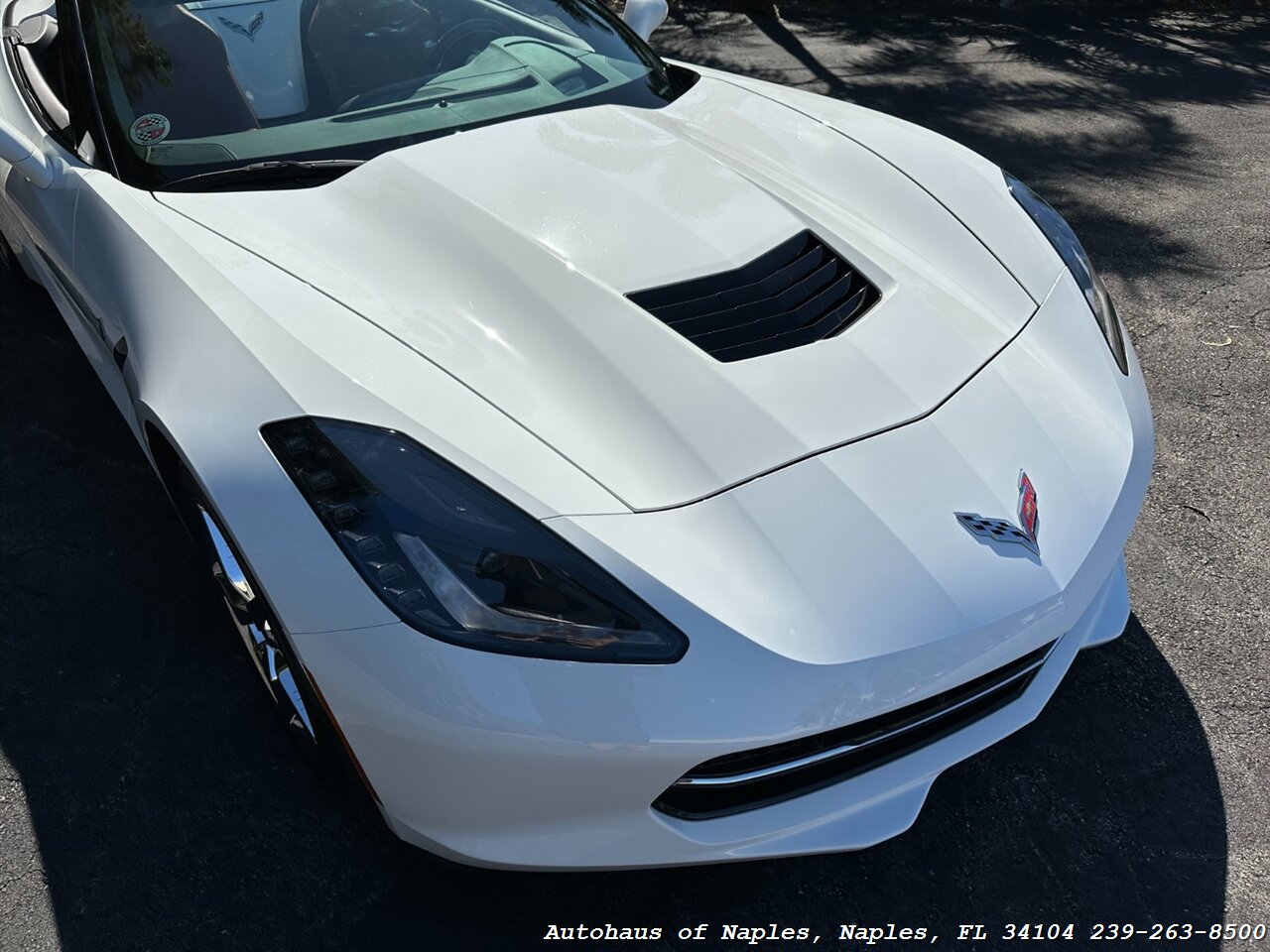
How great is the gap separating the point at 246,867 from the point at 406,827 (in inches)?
18.0

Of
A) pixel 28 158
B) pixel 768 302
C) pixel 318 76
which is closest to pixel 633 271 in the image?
pixel 768 302

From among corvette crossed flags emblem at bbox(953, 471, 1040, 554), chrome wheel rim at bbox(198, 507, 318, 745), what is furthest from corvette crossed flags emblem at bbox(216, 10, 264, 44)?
corvette crossed flags emblem at bbox(953, 471, 1040, 554)

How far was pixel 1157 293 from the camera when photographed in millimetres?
3875

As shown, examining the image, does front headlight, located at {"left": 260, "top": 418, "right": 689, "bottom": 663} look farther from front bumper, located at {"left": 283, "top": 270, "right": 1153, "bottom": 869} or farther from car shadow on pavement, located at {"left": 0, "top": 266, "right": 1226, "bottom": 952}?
car shadow on pavement, located at {"left": 0, "top": 266, "right": 1226, "bottom": 952}

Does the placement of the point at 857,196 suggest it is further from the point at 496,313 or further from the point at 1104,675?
the point at 1104,675

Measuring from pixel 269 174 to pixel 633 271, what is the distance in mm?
872

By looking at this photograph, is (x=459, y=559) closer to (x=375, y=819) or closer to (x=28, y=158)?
(x=375, y=819)

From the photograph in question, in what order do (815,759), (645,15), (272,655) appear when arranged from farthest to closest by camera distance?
1. (645,15)
2. (272,655)
3. (815,759)

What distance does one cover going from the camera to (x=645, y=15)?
3.48 m

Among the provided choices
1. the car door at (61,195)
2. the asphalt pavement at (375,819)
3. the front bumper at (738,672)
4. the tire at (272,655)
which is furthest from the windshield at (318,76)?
the front bumper at (738,672)

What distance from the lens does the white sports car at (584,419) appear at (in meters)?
1.57

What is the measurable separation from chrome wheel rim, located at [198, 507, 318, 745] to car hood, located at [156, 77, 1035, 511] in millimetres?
515

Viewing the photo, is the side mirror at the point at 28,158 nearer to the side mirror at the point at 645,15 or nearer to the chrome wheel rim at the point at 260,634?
the chrome wheel rim at the point at 260,634

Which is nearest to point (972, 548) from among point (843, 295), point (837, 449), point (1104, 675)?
point (837, 449)
